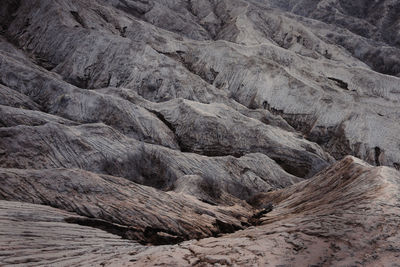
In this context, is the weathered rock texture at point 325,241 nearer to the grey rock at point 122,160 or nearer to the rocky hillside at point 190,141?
the rocky hillside at point 190,141

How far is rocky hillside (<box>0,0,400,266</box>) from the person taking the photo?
251 inches

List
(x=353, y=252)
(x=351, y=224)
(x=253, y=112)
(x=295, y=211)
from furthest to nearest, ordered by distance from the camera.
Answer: (x=253, y=112)
(x=295, y=211)
(x=351, y=224)
(x=353, y=252)

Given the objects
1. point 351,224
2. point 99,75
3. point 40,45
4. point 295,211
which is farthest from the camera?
point 40,45

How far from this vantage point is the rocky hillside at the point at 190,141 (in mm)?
6388

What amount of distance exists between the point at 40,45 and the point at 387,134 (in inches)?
1184

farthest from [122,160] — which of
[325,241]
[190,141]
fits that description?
[325,241]

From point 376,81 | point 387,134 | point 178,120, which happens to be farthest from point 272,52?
point 178,120

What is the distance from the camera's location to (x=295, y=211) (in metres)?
9.26

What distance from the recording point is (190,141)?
20.0 meters

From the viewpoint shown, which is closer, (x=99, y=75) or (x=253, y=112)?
(x=253, y=112)

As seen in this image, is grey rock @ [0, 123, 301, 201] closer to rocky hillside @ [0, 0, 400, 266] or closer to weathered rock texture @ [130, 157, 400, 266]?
rocky hillside @ [0, 0, 400, 266]

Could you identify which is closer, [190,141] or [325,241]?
[325,241]

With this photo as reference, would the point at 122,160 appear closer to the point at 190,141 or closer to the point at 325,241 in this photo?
the point at 190,141

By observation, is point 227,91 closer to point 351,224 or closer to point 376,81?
point 376,81
